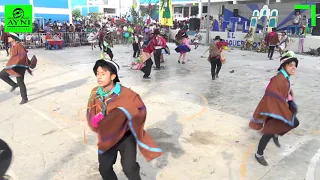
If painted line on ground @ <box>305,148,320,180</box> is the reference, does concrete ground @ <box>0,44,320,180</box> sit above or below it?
above

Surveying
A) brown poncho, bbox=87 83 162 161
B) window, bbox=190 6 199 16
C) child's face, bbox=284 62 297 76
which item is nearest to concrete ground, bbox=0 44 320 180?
brown poncho, bbox=87 83 162 161

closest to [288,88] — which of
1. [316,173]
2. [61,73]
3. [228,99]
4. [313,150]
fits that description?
[316,173]

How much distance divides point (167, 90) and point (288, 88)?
4760 mm

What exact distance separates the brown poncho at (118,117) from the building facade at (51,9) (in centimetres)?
2502

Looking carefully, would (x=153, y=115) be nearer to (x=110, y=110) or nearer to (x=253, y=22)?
(x=110, y=110)

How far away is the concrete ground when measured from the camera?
12.8ft

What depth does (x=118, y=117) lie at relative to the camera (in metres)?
2.56

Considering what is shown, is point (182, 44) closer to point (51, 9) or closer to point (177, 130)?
point (177, 130)

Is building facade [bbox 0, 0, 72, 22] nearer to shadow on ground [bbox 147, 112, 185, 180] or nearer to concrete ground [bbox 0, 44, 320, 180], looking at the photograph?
concrete ground [bbox 0, 44, 320, 180]

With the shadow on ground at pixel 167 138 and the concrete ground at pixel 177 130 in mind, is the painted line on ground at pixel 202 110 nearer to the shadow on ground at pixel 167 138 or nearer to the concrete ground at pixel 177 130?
the concrete ground at pixel 177 130

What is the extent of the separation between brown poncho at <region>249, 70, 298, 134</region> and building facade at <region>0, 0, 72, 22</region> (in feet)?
82.0

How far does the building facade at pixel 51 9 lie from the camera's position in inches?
989
